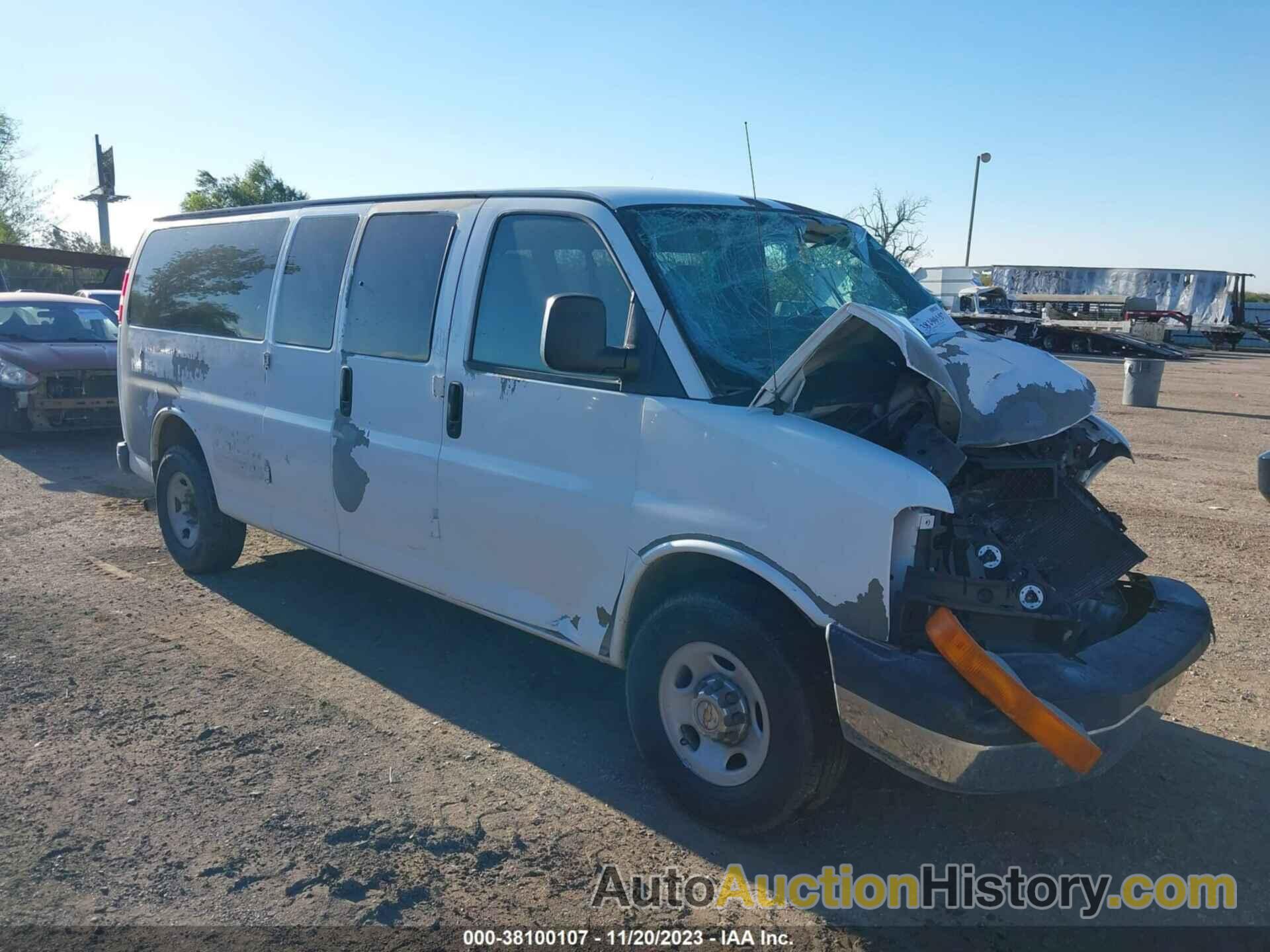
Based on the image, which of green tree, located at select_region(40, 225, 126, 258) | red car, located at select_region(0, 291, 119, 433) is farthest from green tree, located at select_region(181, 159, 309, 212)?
red car, located at select_region(0, 291, 119, 433)

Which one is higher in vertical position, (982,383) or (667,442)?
(982,383)

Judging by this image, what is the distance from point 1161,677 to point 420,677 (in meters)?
3.22

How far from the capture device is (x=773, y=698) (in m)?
3.31

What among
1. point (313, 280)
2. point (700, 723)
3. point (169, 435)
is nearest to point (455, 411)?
point (313, 280)

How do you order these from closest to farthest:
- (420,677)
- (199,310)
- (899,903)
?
(899,903)
(420,677)
(199,310)

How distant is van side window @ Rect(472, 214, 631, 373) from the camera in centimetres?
396

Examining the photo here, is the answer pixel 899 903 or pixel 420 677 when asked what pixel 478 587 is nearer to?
pixel 420 677

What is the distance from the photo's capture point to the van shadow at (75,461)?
31.0ft

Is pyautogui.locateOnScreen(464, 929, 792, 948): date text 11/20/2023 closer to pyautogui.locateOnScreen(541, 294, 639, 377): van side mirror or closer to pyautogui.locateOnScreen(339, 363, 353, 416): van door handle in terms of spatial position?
pyautogui.locateOnScreen(541, 294, 639, 377): van side mirror

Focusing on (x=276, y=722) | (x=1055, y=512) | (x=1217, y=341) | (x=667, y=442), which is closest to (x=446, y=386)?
(x=667, y=442)

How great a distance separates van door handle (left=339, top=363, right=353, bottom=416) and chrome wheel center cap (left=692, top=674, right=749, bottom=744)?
7.69 ft

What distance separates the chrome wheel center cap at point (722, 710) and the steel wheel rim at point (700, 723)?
0.01m

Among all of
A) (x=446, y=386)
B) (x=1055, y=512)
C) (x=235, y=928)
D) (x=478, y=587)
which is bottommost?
(x=235, y=928)

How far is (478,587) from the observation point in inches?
174
